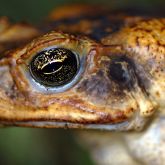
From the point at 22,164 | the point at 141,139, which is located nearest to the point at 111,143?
the point at 141,139

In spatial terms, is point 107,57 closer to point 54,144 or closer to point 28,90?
point 28,90

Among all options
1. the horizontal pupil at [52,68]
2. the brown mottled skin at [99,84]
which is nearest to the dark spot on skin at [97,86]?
the brown mottled skin at [99,84]

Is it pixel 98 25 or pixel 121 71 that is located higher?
pixel 98 25

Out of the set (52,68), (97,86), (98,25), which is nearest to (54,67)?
(52,68)

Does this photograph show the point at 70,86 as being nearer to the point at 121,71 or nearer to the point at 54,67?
the point at 54,67

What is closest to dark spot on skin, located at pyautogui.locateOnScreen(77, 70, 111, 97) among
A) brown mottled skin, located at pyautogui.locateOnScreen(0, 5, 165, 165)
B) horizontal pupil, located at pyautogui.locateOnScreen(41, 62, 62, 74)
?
brown mottled skin, located at pyautogui.locateOnScreen(0, 5, 165, 165)

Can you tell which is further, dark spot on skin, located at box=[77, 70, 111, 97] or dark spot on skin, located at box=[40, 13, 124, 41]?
dark spot on skin, located at box=[40, 13, 124, 41]

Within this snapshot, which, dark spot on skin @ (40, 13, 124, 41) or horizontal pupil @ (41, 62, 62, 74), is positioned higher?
dark spot on skin @ (40, 13, 124, 41)

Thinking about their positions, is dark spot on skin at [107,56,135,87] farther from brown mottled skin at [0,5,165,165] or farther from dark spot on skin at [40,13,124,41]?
dark spot on skin at [40,13,124,41]
